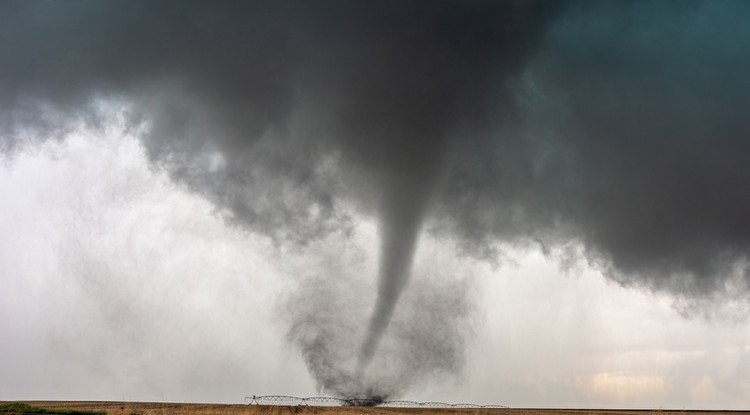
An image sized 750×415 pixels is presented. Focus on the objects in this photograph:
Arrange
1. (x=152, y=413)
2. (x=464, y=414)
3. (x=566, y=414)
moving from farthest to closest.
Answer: (x=566, y=414)
(x=464, y=414)
(x=152, y=413)

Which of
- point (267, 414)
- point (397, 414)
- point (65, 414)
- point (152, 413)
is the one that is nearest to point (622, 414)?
point (397, 414)

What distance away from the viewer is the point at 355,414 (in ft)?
216

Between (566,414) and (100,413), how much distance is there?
5019 centimetres

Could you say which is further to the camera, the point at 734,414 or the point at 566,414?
the point at 734,414

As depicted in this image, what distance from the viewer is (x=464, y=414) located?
73812 mm

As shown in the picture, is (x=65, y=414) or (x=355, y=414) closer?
(x=65, y=414)

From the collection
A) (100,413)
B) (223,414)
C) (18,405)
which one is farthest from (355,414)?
(18,405)

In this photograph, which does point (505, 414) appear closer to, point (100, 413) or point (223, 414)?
point (223, 414)

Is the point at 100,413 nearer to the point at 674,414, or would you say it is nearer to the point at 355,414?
the point at 355,414

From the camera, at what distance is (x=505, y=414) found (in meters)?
75.5

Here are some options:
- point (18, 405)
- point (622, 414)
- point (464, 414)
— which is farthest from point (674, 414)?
point (18, 405)

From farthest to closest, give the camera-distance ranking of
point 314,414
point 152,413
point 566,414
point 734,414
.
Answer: point 734,414, point 566,414, point 314,414, point 152,413

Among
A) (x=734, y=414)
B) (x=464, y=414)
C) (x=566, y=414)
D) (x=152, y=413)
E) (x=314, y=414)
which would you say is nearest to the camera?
(x=152, y=413)

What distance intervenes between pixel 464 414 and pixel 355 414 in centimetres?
1408
